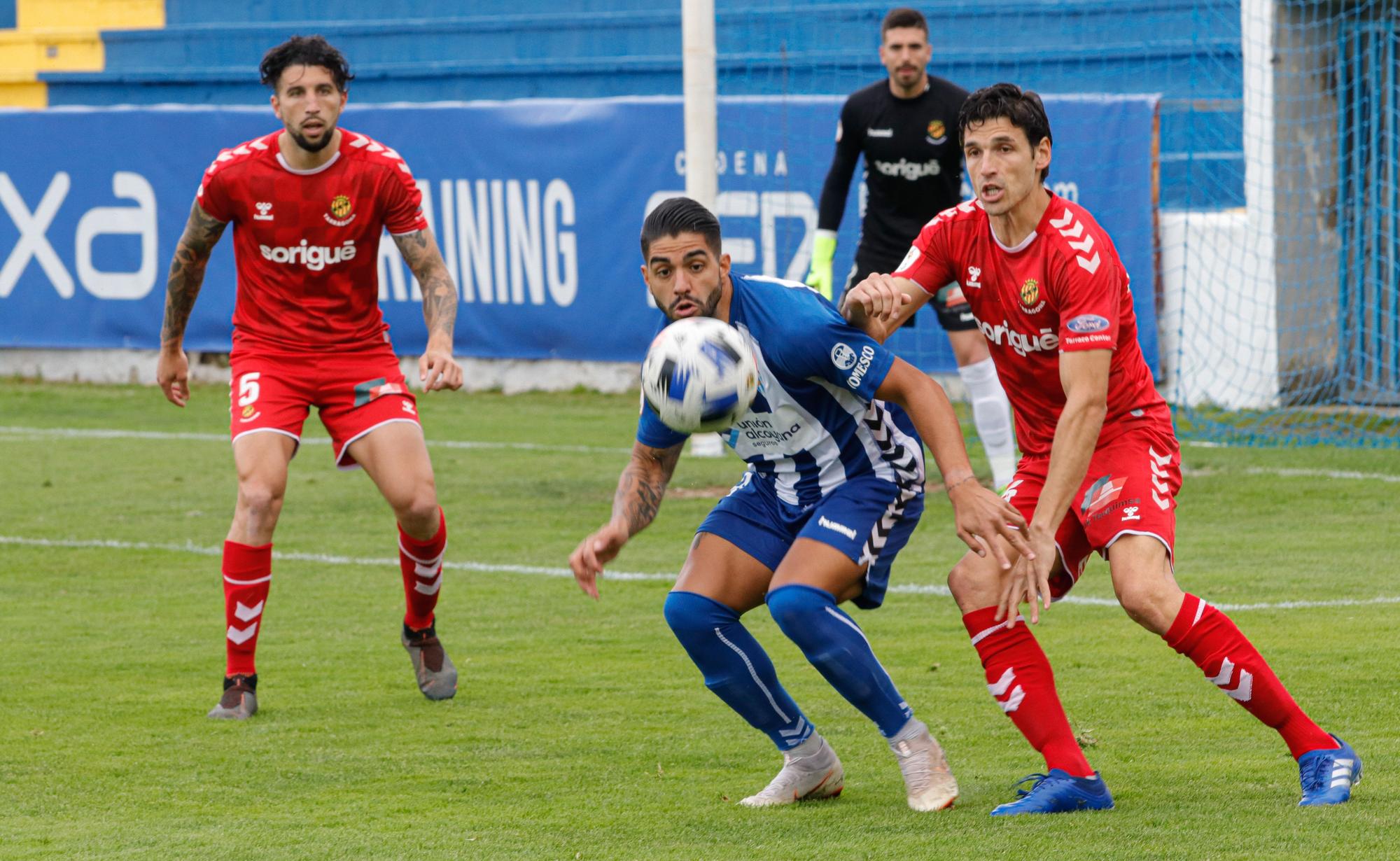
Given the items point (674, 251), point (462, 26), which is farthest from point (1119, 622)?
point (462, 26)

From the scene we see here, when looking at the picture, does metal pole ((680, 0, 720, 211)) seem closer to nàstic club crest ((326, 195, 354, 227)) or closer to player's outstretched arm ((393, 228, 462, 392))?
player's outstretched arm ((393, 228, 462, 392))

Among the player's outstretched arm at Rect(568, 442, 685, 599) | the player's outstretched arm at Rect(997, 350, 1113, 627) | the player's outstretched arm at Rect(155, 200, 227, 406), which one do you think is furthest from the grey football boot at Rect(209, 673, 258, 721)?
the player's outstretched arm at Rect(997, 350, 1113, 627)

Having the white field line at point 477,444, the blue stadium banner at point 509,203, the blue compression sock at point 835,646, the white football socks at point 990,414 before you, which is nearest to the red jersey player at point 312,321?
the blue compression sock at point 835,646

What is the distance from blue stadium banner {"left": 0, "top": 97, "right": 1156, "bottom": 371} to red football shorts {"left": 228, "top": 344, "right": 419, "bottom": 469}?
7.79 meters

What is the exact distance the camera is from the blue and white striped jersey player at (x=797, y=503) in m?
4.66

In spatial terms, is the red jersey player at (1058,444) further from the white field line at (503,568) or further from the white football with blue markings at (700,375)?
the white field line at (503,568)

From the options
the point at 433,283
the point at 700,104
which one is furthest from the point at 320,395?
the point at 700,104

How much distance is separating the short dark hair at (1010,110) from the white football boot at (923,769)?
4.66 feet

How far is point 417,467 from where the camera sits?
20.7ft

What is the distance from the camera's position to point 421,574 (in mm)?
6477

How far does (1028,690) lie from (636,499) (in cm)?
108

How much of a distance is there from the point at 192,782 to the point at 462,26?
1613 centimetres

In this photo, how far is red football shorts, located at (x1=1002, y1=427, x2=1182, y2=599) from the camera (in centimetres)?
465

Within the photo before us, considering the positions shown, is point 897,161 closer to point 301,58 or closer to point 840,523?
point 301,58
